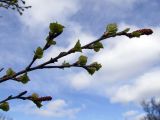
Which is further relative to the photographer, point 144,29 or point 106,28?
point 106,28

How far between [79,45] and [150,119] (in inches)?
2189

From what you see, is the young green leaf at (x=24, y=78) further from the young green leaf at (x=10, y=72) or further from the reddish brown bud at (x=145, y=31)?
the reddish brown bud at (x=145, y=31)

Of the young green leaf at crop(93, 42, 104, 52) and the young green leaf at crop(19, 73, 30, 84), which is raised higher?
the young green leaf at crop(93, 42, 104, 52)

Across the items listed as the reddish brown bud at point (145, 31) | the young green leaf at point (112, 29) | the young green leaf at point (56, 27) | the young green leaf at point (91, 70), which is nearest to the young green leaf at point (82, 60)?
the young green leaf at point (91, 70)

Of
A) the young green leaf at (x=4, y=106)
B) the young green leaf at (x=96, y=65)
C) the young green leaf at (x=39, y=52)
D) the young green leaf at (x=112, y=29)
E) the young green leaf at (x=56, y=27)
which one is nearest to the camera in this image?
the young green leaf at (x=56, y=27)

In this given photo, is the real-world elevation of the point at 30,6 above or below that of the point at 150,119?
below

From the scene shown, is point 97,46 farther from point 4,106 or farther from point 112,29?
point 4,106

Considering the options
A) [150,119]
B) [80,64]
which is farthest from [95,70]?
[150,119]

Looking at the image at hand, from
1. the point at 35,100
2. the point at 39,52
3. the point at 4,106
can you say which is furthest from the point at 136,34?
the point at 4,106

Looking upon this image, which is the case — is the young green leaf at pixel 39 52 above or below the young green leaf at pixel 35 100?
above

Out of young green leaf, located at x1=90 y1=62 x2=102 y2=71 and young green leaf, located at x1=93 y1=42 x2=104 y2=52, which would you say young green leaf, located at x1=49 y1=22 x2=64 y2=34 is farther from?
young green leaf, located at x1=90 y1=62 x2=102 y2=71

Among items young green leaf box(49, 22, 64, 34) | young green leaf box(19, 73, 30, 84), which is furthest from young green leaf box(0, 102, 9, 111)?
young green leaf box(49, 22, 64, 34)

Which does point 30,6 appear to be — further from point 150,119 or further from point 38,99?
point 150,119

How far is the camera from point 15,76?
2.96 meters
